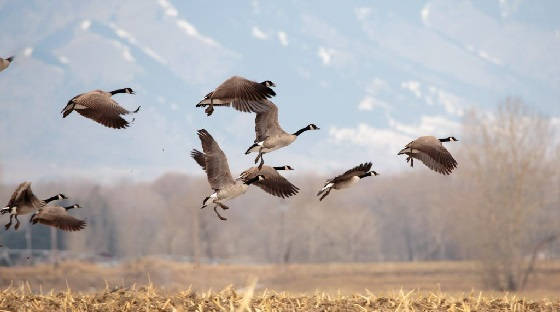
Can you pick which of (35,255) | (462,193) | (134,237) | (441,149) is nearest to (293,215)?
(134,237)

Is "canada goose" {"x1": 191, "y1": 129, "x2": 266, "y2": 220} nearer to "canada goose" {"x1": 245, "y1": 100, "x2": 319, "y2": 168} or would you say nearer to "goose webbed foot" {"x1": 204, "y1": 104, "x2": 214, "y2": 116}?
"goose webbed foot" {"x1": 204, "y1": 104, "x2": 214, "y2": 116}

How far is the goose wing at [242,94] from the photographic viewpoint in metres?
11.2

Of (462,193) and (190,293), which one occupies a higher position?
(462,193)

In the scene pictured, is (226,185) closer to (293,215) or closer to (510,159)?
(510,159)

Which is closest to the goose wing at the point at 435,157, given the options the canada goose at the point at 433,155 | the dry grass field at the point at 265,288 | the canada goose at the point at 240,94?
the canada goose at the point at 433,155

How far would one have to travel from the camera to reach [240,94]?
37.2 ft

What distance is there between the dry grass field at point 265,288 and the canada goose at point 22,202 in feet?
3.74

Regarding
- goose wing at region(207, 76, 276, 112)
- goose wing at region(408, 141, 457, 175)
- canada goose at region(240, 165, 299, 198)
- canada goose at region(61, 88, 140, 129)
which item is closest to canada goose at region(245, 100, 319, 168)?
goose wing at region(207, 76, 276, 112)

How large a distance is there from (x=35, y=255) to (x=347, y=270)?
97.0 feet

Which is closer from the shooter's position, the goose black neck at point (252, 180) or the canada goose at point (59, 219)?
the goose black neck at point (252, 180)

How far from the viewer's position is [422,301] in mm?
11039

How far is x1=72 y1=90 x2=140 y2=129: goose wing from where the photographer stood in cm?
1181

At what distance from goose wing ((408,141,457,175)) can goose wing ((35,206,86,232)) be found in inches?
216

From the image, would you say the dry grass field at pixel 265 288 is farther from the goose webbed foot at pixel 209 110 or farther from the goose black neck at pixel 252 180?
the goose webbed foot at pixel 209 110
